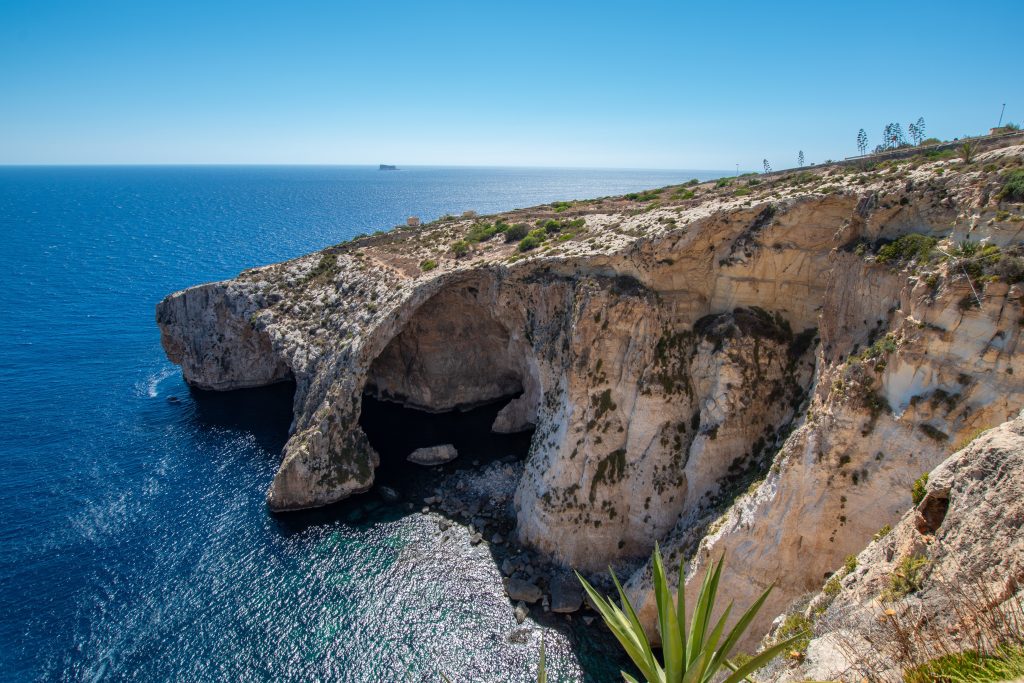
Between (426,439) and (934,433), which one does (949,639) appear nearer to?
(934,433)

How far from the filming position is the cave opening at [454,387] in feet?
159

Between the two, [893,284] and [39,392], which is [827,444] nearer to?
[893,284]

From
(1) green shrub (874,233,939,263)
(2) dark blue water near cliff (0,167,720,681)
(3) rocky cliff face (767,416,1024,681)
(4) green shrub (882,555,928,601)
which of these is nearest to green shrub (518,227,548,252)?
(2) dark blue water near cliff (0,167,720,681)

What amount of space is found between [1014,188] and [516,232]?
35.5m

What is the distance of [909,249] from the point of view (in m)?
23.5

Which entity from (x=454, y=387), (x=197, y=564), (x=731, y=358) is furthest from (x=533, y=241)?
(x=197, y=564)

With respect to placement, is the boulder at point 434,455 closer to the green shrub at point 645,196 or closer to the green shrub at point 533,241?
the green shrub at point 533,241

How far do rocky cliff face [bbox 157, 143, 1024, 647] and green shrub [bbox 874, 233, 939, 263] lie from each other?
0.28 feet

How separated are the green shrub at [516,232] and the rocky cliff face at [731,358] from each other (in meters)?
0.84

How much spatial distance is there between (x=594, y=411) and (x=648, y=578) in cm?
981

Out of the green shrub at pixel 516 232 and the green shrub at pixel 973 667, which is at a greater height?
the green shrub at pixel 516 232

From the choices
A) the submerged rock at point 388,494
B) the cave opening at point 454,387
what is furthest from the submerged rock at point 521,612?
the cave opening at point 454,387

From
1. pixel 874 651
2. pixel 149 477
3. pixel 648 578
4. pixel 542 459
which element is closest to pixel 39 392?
pixel 149 477

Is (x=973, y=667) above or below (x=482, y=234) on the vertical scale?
below
